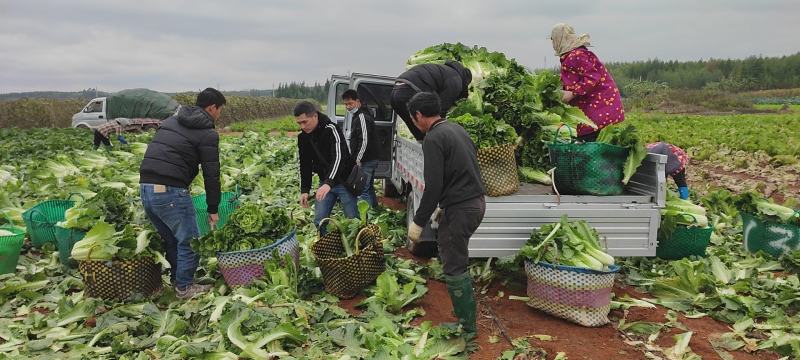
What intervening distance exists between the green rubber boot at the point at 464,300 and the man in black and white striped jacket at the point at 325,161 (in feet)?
7.85

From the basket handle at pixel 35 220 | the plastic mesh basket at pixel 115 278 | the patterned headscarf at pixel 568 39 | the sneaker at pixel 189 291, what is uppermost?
the patterned headscarf at pixel 568 39

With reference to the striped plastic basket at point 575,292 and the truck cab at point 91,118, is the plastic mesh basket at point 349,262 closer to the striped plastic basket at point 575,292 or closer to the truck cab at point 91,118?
the striped plastic basket at point 575,292

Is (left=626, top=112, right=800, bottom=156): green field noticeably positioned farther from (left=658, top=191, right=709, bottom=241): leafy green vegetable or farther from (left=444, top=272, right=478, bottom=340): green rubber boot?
(left=444, top=272, right=478, bottom=340): green rubber boot

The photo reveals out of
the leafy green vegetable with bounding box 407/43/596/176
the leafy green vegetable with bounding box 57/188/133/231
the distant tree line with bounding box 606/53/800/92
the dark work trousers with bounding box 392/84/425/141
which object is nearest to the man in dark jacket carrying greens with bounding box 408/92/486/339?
the leafy green vegetable with bounding box 407/43/596/176

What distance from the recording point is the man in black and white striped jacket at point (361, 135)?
23.7 feet

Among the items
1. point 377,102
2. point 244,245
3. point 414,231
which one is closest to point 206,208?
point 244,245

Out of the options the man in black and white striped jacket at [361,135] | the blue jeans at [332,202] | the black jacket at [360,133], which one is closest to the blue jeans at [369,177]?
the man in black and white striped jacket at [361,135]

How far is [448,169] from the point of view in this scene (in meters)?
4.12

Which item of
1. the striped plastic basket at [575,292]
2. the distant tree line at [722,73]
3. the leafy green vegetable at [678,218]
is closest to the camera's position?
the striped plastic basket at [575,292]

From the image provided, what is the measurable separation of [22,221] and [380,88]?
5.68 m

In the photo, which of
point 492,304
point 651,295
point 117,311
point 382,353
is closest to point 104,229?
point 117,311

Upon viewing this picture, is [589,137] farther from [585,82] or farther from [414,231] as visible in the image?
[414,231]

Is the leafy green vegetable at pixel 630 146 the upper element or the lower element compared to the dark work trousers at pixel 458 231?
upper

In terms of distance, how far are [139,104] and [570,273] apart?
35482 millimetres
